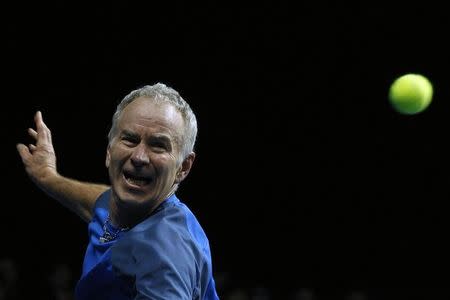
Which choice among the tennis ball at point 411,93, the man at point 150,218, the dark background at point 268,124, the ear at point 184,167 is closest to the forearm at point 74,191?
the man at point 150,218

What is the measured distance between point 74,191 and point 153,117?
42.4 inches

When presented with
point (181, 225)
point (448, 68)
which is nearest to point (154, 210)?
point (181, 225)

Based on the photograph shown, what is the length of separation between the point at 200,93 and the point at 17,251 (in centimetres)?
222

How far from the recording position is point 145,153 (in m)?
2.09

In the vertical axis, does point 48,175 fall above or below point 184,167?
below

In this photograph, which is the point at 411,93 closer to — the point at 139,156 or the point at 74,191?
the point at 74,191

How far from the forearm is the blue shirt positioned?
0.73 metres

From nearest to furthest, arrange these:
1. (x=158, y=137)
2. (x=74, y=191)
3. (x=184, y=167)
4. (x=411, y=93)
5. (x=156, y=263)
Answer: (x=156, y=263)
(x=158, y=137)
(x=184, y=167)
(x=74, y=191)
(x=411, y=93)

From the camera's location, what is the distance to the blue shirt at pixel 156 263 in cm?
182

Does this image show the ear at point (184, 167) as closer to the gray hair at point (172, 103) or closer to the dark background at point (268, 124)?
the gray hair at point (172, 103)

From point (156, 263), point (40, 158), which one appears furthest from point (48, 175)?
point (156, 263)

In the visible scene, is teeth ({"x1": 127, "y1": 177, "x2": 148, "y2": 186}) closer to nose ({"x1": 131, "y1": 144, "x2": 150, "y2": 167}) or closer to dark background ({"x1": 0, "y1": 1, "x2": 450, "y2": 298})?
nose ({"x1": 131, "y1": 144, "x2": 150, "y2": 167})

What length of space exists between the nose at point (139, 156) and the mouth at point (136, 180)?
38 mm

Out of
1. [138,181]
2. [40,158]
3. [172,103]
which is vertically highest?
[172,103]
